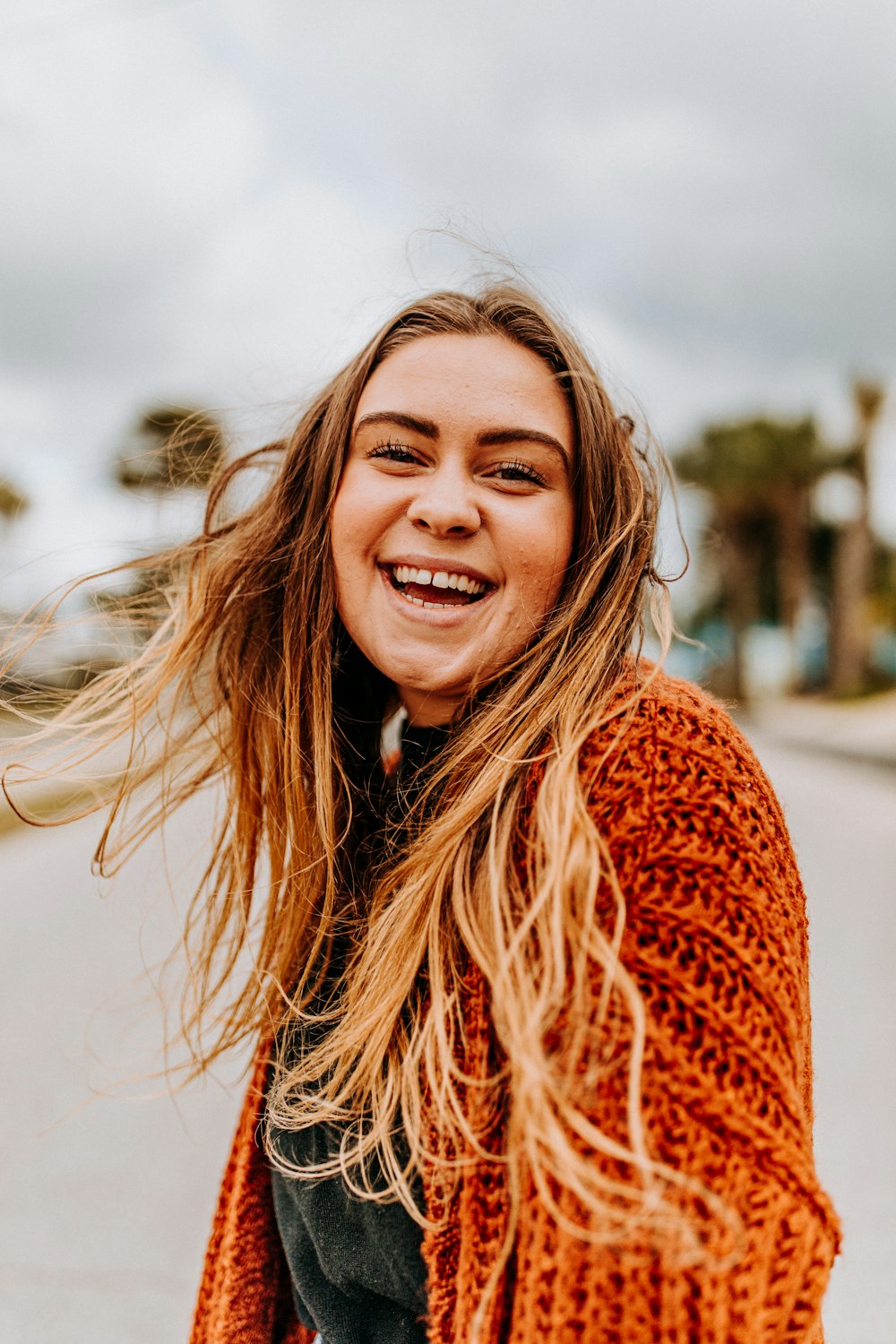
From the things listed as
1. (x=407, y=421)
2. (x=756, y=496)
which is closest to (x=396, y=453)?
(x=407, y=421)

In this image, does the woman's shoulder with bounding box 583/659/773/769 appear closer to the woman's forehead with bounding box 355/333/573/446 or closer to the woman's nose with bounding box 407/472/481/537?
the woman's nose with bounding box 407/472/481/537

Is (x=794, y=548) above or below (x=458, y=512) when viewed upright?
above

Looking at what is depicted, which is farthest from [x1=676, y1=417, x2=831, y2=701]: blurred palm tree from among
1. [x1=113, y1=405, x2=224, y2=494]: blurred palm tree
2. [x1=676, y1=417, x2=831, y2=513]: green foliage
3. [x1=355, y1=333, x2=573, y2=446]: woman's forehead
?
[x1=355, y1=333, x2=573, y2=446]: woman's forehead

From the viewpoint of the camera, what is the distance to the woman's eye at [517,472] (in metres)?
1.47

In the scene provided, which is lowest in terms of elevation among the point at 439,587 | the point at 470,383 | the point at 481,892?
the point at 481,892

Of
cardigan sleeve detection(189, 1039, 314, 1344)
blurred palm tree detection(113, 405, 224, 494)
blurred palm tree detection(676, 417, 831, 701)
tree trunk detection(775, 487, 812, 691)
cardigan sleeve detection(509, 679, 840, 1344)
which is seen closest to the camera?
cardigan sleeve detection(509, 679, 840, 1344)

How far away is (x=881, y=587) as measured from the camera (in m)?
41.6

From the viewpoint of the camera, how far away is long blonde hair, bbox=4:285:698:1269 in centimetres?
105

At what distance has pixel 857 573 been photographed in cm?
3122

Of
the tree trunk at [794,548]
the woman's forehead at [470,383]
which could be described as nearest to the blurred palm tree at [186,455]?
the woman's forehead at [470,383]

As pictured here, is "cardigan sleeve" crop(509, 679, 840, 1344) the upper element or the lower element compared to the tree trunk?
lower

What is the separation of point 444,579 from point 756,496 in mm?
37969

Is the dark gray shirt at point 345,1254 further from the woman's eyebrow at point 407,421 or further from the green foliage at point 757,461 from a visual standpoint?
the green foliage at point 757,461

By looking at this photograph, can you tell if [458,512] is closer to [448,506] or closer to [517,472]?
[448,506]
